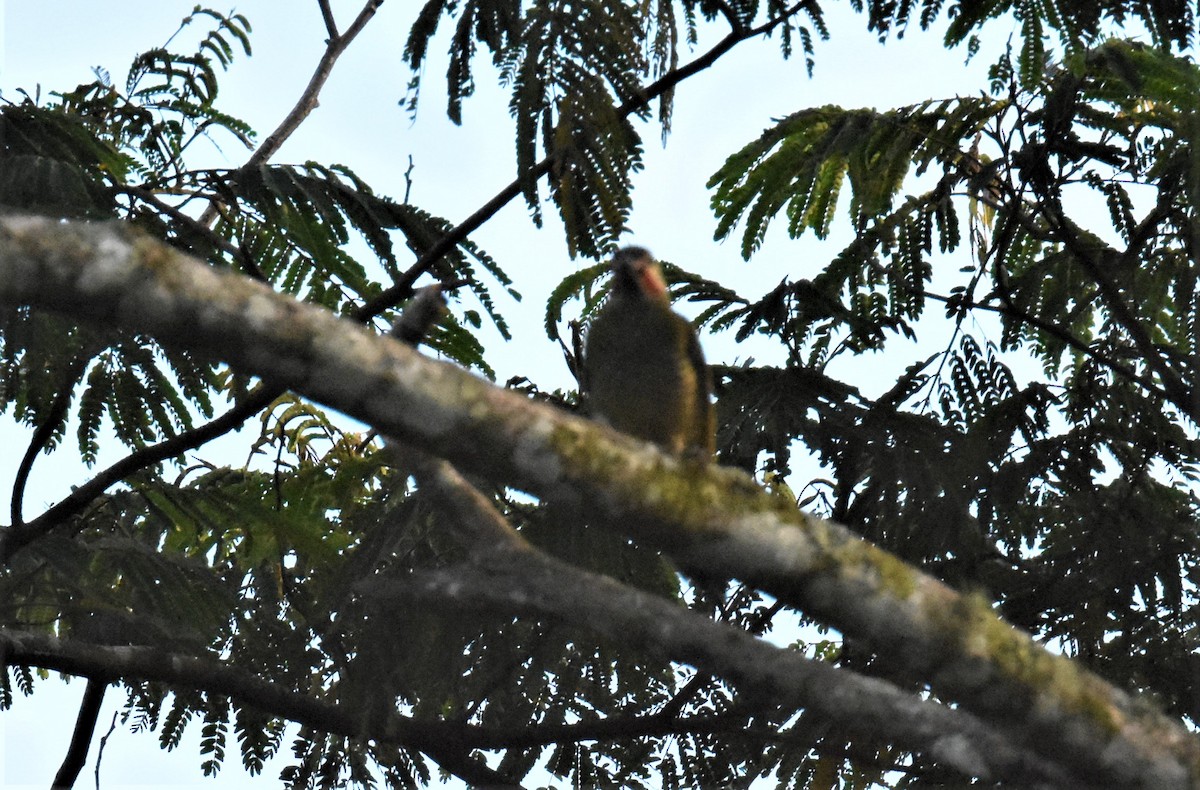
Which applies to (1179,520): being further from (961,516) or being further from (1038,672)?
(1038,672)

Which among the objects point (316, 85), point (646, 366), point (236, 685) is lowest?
point (236, 685)

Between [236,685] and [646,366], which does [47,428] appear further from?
[646,366]

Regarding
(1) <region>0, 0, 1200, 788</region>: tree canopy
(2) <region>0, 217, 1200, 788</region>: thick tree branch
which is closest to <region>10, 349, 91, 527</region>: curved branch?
(1) <region>0, 0, 1200, 788</region>: tree canopy

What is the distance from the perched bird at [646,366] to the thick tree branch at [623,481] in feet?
6.68

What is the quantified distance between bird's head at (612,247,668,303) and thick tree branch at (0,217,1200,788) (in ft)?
7.70

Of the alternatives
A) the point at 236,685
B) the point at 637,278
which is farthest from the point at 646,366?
the point at 236,685

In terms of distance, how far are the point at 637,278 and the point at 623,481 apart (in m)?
2.56

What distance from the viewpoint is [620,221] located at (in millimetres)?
3061

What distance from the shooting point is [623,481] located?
2.40 meters

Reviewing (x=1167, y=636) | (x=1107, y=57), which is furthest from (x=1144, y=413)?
(x=1107, y=57)

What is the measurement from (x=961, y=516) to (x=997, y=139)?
1.41 meters

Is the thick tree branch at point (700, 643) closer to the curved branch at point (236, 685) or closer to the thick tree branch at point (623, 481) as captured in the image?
the thick tree branch at point (623, 481)

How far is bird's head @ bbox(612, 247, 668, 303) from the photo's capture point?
4867mm

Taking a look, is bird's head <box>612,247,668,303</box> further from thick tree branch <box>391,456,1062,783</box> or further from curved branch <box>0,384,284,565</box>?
thick tree branch <box>391,456,1062,783</box>
